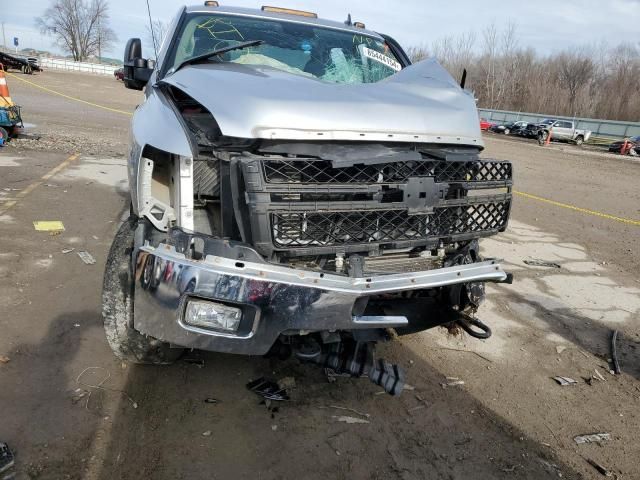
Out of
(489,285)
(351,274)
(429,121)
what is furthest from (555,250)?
(351,274)

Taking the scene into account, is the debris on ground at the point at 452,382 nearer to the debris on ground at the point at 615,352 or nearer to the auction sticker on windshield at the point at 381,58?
the debris on ground at the point at 615,352

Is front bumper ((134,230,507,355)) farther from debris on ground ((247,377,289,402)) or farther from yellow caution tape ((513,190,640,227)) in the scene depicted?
yellow caution tape ((513,190,640,227))

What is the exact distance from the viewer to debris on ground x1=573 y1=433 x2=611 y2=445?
273cm

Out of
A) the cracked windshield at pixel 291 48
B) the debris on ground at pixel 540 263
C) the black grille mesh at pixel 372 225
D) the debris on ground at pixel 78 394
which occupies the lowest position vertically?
the debris on ground at pixel 78 394

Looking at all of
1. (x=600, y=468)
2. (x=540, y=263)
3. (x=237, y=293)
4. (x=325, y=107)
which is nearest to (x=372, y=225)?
(x=325, y=107)

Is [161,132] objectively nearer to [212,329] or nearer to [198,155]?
[198,155]

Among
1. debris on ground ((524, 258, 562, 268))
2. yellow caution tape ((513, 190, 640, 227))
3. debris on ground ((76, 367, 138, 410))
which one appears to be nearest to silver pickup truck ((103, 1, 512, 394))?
debris on ground ((76, 367, 138, 410))

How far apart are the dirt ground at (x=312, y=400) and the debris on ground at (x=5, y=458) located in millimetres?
53

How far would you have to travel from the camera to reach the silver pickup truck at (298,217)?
7.10 ft

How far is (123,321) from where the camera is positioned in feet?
8.96

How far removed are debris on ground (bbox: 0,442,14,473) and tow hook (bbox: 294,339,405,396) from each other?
142cm

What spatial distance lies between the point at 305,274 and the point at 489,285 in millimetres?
3197

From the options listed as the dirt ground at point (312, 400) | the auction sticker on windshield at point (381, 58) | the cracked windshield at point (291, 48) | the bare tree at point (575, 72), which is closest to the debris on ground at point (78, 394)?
the dirt ground at point (312, 400)

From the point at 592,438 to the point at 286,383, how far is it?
1.82 metres
